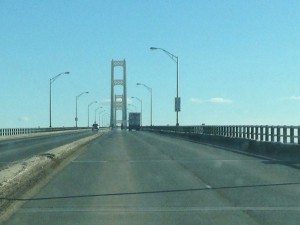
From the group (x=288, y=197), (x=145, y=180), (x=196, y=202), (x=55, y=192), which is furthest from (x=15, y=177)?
(x=288, y=197)

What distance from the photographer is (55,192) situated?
50.6ft

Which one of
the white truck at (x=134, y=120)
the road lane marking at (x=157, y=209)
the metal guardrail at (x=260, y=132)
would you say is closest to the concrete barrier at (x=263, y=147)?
the metal guardrail at (x=260, y=132)

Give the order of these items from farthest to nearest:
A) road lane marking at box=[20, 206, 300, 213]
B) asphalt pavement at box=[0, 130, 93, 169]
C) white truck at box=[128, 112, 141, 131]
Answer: white truck at box=[128, 112, 141, 131]
asphalt pavement at box=[0, 130, 93, 169]
road lane marking at box=[20, 206, 300, 213]

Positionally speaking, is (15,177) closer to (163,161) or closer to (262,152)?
(163,161)

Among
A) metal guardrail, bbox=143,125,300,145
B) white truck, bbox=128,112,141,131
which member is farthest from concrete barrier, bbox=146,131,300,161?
white truck, bbox=128,112,141,131

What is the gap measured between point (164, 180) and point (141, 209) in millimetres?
6027

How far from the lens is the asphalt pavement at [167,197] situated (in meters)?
11.3

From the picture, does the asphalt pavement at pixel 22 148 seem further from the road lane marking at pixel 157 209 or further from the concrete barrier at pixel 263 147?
the road lane marking at pixel 157 209

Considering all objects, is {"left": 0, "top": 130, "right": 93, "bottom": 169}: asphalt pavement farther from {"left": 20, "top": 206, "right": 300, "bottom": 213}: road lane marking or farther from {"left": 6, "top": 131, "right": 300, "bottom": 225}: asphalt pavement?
{"left": 20, "top": 206, "right": 300, "bottom": 213}: road lane marking

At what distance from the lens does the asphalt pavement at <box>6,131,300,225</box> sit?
37.2 feet

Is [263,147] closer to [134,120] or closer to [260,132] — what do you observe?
[260,132]

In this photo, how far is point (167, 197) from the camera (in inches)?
567

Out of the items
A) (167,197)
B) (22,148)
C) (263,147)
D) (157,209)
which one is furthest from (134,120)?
(157,209)

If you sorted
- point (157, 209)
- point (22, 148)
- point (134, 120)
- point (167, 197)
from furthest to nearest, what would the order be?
1. point (134, 120)
2. point (22, 148)
3. point (167, 197)
4. point (157, 209)
